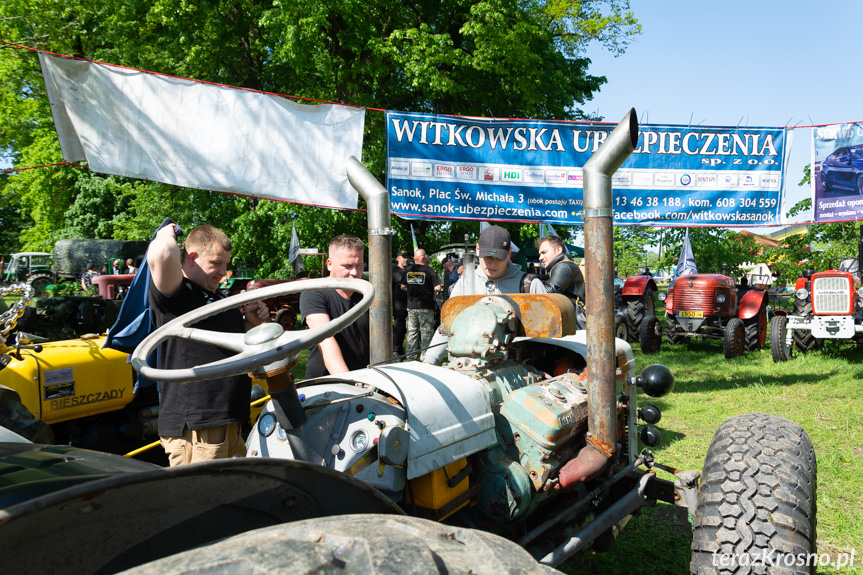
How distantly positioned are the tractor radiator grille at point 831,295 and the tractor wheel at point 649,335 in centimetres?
260

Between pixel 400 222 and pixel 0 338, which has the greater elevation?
pixel 400 222

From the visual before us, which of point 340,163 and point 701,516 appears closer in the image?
point 701,516

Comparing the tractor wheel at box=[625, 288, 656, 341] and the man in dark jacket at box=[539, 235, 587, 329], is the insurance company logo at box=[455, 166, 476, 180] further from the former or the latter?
the tractor wheel at box=[625, 288, 656, 341]

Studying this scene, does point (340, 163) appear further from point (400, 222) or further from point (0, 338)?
point (400, 222)

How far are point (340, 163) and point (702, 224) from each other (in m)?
4.46

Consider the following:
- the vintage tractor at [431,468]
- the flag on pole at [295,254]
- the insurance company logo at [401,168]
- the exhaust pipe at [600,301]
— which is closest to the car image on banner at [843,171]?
the insurance company logo at [401,168]

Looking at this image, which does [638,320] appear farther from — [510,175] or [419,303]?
[510,175]

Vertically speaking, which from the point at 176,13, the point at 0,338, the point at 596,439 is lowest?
the point at 596,439

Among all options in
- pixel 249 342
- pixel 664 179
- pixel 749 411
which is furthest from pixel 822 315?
pixel 249 342

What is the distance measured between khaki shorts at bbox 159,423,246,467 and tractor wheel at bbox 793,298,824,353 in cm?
988

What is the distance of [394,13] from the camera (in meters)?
15.2

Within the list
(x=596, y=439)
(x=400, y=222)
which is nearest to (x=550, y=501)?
(x=596, y=439)

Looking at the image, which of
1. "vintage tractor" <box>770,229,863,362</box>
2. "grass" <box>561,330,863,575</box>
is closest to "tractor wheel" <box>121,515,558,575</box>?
"grass" <box>561,330,863,575</box>

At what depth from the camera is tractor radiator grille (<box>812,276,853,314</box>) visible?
31.3 feet
